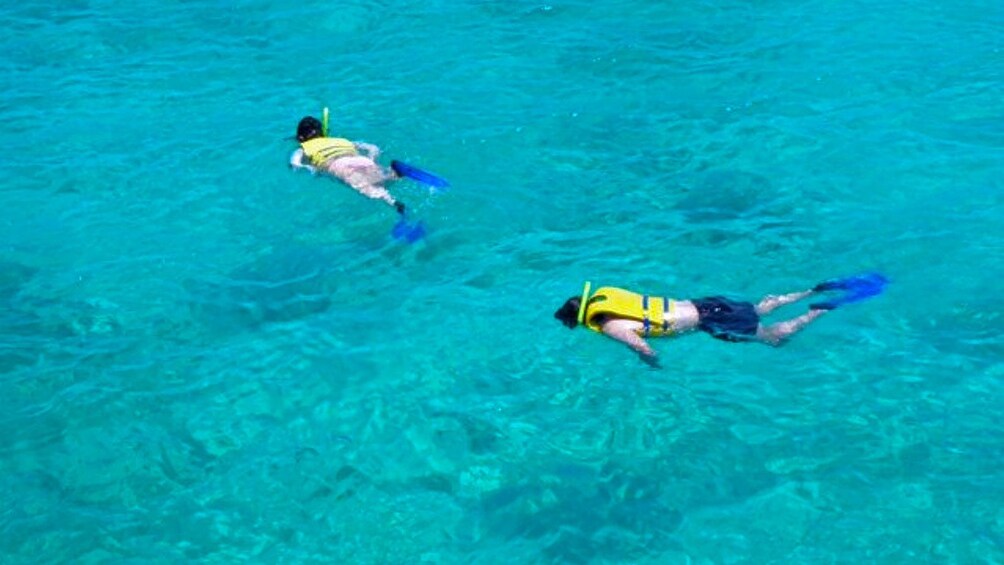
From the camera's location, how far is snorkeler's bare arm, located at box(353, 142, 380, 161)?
12.3 metres

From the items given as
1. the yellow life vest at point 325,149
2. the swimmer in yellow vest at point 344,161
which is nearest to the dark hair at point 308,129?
the swimmer in yellow vest at point 344,161

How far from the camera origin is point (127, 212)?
40.5ft

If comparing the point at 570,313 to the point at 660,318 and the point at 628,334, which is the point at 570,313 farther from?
the point at 660,318

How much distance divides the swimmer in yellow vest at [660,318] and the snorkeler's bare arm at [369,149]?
139 inches

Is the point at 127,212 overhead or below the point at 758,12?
below

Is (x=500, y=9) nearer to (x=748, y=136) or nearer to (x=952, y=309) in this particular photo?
(x=748, y=136)

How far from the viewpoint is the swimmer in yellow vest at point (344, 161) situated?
11.6 m

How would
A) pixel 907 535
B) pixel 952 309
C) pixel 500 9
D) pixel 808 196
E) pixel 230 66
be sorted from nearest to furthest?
pixel 907 535 < pixel 952 309 < pixel 808 196 < pixel 230 66 < pixel 500 9

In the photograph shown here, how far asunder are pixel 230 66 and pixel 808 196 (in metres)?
Answer: 7.45

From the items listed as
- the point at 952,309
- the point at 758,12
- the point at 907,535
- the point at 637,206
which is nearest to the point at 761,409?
the point at 907,535

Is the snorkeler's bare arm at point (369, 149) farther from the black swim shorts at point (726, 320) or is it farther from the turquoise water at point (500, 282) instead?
the black swim shorts at point (726, 320)

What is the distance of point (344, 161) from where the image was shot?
38.9ft

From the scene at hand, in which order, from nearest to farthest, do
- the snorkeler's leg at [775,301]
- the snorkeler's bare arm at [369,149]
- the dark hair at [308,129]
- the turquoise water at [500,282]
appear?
the turquoise water at [500,282] < the snorkeler's leg at [775,301] < the snorkeler's bare arm at [369,149] < the dark hair at [308,129]

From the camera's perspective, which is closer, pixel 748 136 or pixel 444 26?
pixel 748 136
